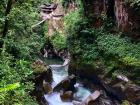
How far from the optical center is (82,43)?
17.5 m

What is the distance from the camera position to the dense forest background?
9.09 meters

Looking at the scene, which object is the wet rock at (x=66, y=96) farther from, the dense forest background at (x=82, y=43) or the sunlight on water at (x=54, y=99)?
the dense forest background at (x=82, y=43)

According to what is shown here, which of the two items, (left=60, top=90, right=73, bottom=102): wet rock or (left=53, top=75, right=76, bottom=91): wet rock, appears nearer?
(left=60, top=90, right=73, bottom=102): wet rock

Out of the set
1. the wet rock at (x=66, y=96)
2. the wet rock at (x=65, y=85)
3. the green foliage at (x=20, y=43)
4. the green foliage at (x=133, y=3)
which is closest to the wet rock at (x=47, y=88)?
the wet rock at (x=65, y=85)

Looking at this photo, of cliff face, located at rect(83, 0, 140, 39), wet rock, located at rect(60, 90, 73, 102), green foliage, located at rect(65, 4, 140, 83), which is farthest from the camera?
wet rock, located at rect(60, 90, 73, 102)

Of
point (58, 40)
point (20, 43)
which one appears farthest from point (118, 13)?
point (58, 40)

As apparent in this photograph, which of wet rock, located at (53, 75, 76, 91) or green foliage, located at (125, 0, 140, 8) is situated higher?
green foliage, located at (125, 0, 140, 8)

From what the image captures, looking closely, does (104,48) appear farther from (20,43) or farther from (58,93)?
(20,43)

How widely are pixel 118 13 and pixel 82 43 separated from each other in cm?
317

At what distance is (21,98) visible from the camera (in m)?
8.16

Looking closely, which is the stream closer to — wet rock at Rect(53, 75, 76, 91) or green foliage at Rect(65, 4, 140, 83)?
wet rock at Rect(53, 75, 76, 91)

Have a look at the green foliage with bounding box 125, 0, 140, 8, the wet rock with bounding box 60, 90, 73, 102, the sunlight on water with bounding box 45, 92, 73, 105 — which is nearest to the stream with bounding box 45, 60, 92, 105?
the sunlight on water with bounding box 45, 92, 73, 105

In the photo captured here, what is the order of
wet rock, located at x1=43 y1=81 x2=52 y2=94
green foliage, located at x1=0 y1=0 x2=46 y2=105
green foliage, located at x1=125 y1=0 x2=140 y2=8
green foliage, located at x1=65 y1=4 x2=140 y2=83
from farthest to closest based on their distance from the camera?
wet rock, located at x1=43 y1=81 x2=52 y2=94
green foliage, located at x1=65 y1=4 x2=140 y2=83
green foliage, located at x1=125 y1=0 x2=140 y2=8
green foliage, located at x1=0 y1=0 x2=46 y2=105

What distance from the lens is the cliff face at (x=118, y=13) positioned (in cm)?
1467
